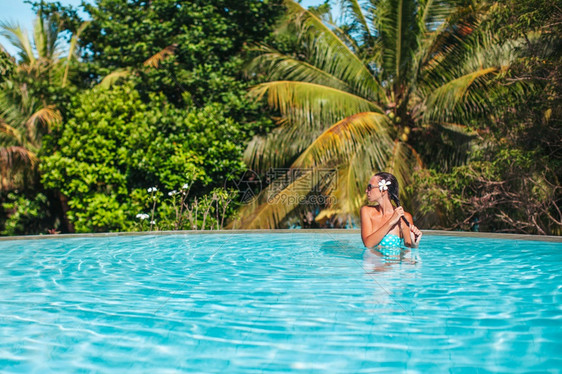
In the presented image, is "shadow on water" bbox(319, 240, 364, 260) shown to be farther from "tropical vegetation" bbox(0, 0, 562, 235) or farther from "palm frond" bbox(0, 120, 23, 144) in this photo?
"palm frond" bbox(0, 120, 23, 144)

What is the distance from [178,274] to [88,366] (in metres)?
3.11

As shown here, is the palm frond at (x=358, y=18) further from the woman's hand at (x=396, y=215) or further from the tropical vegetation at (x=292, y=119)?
the woman's hand at (x=396, y=215)

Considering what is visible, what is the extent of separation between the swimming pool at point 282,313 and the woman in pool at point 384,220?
1.32 ft

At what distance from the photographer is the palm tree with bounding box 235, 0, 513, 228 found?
11898mm

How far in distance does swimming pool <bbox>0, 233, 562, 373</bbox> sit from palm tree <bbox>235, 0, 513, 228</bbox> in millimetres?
4932

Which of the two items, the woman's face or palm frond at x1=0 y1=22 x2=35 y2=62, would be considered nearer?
the woman's face

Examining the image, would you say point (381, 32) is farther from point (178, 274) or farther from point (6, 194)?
point (6, 194)

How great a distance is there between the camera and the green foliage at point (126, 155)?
1295 centimetres

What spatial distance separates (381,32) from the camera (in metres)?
12.6

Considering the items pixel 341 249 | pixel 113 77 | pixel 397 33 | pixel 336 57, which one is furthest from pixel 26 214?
pixel 397 33

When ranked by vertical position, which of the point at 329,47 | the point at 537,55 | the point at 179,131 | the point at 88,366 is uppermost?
the point at 329,47

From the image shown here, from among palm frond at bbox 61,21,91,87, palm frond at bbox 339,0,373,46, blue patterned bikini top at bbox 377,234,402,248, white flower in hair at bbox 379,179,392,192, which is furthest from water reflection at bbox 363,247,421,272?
palm frond at bbox 61,21,91,87

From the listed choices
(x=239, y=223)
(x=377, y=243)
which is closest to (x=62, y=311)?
(x=377, y=243)

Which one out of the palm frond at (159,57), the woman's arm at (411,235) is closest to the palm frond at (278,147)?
the palm frond at (159,57)
